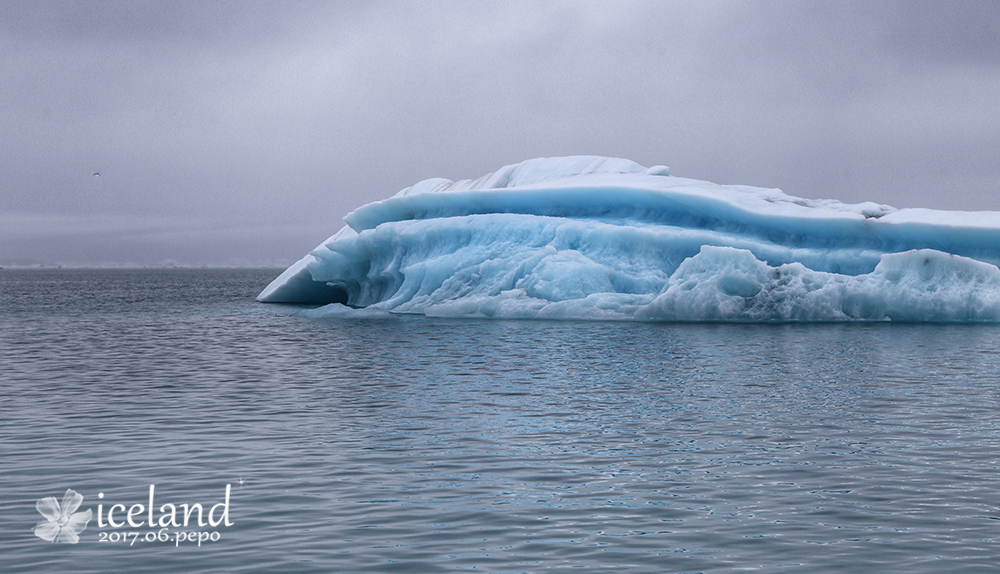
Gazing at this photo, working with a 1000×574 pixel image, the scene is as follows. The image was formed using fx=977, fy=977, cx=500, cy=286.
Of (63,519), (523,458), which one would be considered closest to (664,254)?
(523,458)

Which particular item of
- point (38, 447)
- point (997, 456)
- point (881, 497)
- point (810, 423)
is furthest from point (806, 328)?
point (38, 447)

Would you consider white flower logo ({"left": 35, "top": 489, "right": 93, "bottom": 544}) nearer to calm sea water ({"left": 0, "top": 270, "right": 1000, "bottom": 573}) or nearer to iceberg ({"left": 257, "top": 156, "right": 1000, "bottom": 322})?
calm sea water ({"left": 0, "top": 270, "right": 1000, "bottom": 573})

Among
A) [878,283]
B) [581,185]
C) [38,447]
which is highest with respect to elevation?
[581,185]

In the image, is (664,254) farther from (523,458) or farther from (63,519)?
(63,519)

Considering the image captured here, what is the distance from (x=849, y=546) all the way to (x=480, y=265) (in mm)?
22470

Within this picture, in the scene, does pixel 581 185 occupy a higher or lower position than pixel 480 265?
higher

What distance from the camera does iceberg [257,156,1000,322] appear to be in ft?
83.1

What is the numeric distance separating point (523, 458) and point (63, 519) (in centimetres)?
399

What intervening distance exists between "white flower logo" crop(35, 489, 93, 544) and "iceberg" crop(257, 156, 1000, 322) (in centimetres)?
1914

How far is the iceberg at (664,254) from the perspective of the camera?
83.1ft

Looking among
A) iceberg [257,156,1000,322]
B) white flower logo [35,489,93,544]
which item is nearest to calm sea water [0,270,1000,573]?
white flower logo [35,489,93,544]

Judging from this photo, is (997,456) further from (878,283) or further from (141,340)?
(141,340)

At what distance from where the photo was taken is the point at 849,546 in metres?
6.52

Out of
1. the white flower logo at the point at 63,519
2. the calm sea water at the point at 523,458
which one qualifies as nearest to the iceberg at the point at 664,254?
the calm sea water at the point at 523,458
